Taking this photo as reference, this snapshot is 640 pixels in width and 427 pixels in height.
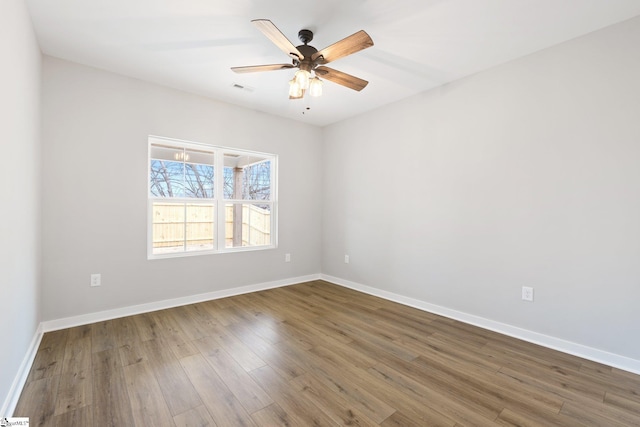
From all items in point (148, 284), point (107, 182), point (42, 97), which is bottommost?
point (148, 284)

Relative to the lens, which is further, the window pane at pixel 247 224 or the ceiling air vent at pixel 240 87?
the window pane at pixel 247 224

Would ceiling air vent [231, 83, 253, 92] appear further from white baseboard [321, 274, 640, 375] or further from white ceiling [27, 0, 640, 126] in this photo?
white baseboard [321, 274, 640, 375]

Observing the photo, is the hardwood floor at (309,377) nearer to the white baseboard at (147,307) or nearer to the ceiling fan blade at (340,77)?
the white baseboard at (147,307)

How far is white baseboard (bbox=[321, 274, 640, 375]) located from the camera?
2160 mm

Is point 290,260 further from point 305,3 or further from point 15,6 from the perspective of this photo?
point 15,6

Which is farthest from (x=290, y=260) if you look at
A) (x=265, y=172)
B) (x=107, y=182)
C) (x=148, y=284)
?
(x=107, y=182)

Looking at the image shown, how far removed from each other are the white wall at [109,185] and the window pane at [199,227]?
0.65 feet

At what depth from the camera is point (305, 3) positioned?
2012 mm

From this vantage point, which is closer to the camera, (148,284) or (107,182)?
(107,182)

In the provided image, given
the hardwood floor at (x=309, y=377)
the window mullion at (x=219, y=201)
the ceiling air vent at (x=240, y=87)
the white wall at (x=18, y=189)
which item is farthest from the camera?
the window mullion at (x=219, y=201)

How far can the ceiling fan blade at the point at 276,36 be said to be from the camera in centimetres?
176

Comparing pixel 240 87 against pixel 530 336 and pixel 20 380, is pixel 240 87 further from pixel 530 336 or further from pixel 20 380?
pixel 530 336

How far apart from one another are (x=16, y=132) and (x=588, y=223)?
4.22 meters

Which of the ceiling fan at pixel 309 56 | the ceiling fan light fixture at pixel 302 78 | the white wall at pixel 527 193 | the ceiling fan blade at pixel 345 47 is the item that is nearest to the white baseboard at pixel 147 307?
the white wall at pixel 527 193
